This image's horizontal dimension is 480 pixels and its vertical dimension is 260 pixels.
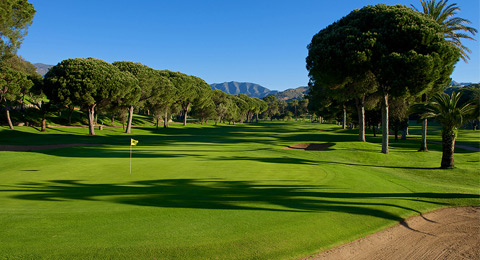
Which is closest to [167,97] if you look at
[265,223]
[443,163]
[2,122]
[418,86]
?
[2,122]

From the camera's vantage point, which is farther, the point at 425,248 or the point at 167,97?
the point at 167,97

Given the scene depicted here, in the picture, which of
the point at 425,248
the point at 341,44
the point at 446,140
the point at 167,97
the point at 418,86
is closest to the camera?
the point at 425,248

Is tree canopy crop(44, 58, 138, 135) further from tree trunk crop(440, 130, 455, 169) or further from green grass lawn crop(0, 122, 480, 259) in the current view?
tree trunk crop(440, 130, 455, 169)

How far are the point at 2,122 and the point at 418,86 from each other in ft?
220

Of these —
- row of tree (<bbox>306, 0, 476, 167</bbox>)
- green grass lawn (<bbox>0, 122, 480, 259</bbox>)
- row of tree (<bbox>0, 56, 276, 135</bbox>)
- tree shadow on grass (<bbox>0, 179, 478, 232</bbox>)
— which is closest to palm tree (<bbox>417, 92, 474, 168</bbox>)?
green grass lawn (<bbox>0, 122, 480, 259</bbox>)

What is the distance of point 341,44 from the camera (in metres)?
27.1

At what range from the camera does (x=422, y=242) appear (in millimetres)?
7016

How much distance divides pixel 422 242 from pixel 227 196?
626cm

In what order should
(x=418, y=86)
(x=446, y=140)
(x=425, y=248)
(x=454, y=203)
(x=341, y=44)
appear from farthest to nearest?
(x=341, y=44) < (x=418, y=86) < (x=446, y=140) < (x=454, y=203) < (x=425, y=248)

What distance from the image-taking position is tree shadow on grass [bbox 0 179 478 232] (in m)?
8.72

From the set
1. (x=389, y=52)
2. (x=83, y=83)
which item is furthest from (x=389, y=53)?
(x=83, y=83)

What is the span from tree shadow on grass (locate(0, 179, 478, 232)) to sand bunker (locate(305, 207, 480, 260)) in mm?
744

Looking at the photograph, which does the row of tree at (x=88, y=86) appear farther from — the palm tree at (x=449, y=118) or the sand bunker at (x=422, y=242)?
the palm tree at (x=449, y=118)

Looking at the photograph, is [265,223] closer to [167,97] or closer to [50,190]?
[50,190]
